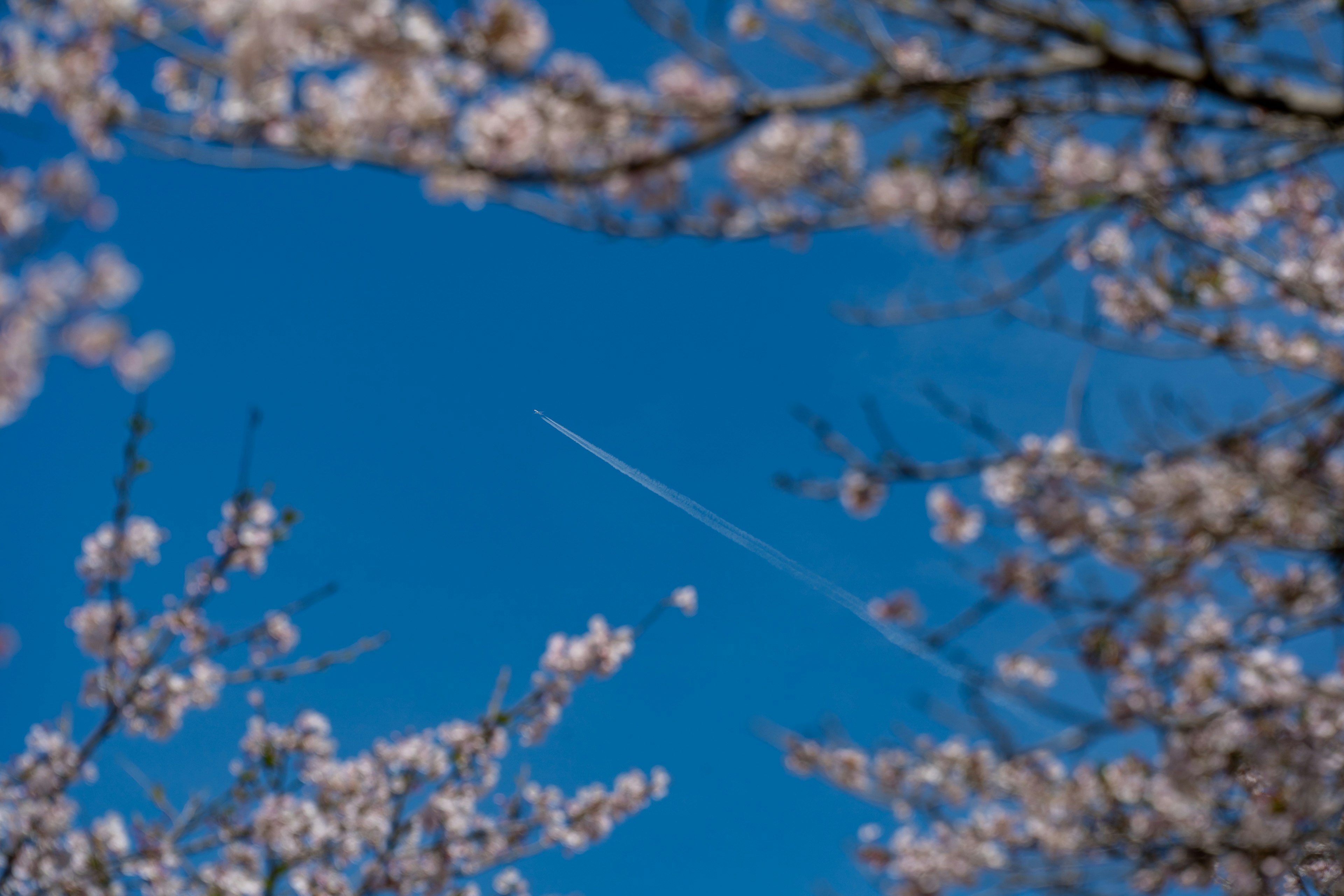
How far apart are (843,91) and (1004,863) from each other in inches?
159

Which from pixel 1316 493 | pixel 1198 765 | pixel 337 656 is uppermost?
pixel 337 656

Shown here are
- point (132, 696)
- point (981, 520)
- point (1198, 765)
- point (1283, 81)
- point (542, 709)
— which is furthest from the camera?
point (542, 709)

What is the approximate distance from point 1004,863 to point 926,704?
1.30m

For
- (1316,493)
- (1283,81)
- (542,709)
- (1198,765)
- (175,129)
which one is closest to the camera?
(175,129)

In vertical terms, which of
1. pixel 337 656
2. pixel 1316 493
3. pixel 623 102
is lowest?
pixel 1316 493

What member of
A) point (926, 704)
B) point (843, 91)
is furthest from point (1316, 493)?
point (843, 91)

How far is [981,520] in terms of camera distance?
5344 mm

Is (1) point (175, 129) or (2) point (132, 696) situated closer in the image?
(1) point (175, 129)

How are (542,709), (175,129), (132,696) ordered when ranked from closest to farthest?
(175,129) → (132,696) → (542,709)

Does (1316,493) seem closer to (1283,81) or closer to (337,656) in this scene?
(1283,81)

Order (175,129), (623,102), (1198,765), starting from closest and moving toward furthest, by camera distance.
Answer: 1. (175,129)
2. (623,102)
3. (1198,765)

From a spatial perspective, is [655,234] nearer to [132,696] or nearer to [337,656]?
[337,656]

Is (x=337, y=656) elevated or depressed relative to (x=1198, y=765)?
elevated

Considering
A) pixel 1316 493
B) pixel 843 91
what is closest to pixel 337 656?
pixel 843 91
